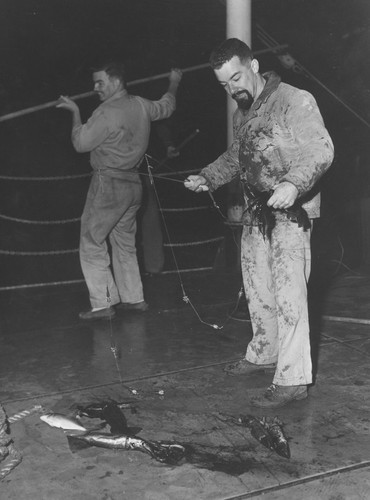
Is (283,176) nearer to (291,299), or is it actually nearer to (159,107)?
(291,299)

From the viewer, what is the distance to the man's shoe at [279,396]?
380 centimetres

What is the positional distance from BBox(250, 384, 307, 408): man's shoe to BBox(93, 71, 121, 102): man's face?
3.22 m

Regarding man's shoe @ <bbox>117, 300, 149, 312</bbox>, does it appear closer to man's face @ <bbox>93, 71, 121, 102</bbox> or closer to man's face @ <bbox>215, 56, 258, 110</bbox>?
man's face @ <bbox>93, 71, 121, 102</bbox>

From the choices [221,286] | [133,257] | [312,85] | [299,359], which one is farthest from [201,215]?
[299,359]

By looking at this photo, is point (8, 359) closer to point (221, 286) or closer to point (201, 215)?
point (221, 286)

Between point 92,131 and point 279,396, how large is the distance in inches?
118

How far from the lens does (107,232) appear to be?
600 cm

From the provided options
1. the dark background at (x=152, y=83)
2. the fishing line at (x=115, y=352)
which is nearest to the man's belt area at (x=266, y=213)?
the fishing line at (x=115, y=352)

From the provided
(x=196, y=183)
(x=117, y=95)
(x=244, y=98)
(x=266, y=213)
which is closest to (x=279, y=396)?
(x=266, y=213)

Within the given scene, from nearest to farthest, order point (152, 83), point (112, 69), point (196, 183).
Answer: point (196, 183) < point (112, 69) < point (152, 83)

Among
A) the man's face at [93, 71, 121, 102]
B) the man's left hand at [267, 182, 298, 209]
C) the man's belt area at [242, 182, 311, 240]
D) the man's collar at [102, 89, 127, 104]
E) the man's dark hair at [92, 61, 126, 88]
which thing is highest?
the man's dark hair at [92, 61, 126, 88]

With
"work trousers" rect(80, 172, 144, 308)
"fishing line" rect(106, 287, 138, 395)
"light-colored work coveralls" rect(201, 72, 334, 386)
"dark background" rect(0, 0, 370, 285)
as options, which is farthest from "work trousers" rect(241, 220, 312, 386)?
"dark background" rect(0, 0, 370, 285)

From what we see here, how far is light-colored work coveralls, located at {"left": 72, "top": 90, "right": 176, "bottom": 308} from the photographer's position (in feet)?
19.0

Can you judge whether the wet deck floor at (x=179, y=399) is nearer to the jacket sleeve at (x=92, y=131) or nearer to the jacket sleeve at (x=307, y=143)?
the jacket sleeve at (x=307, y=143)
